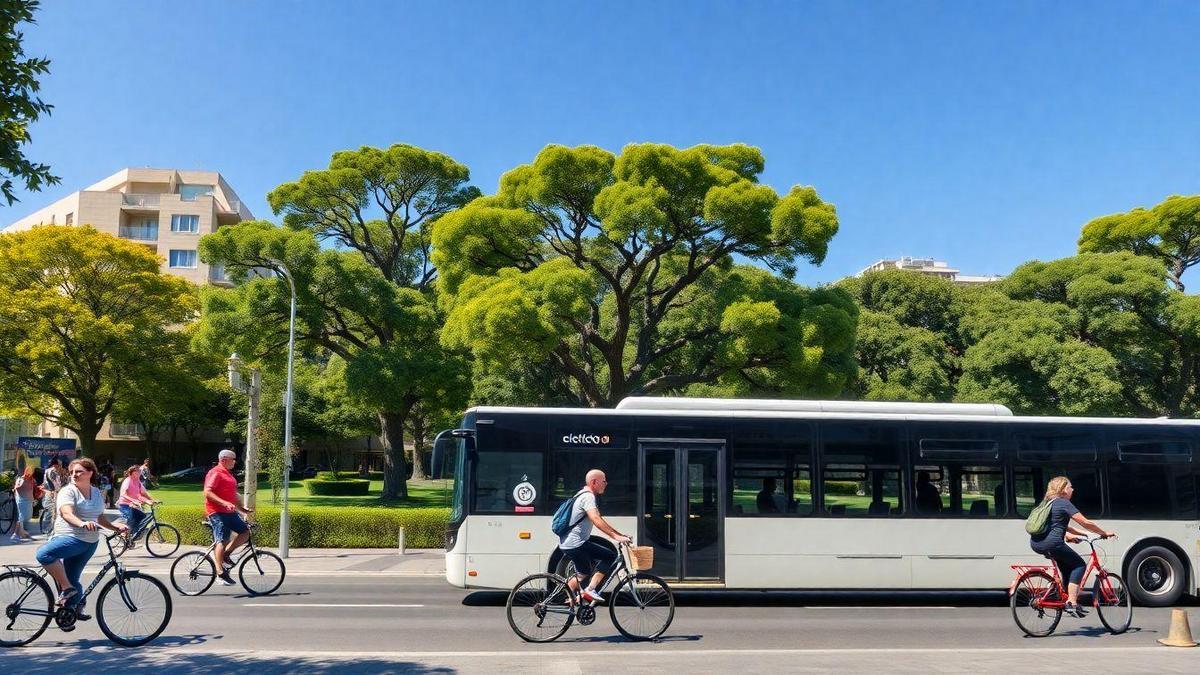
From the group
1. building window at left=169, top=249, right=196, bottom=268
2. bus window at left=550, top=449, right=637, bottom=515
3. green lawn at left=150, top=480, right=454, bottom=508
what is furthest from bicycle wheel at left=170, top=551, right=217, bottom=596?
building window at left=169, top=249, right=196, bottom=268

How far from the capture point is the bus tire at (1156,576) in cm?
1241

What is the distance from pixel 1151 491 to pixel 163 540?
17586 mm

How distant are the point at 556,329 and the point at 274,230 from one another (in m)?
11.6

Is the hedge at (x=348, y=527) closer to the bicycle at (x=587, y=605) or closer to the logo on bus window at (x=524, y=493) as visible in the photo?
the logo on bus window at (x=524, y=493)

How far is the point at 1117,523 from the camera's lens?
12.7 m

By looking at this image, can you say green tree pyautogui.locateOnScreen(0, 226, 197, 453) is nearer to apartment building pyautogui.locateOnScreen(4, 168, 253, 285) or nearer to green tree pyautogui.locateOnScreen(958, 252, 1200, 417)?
apartment building pyautogui.locateOnScreen(4, 168, 253, 285)

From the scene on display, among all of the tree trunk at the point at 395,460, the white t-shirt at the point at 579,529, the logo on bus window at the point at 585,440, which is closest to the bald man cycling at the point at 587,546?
the white t-shirt at the point at 579,529

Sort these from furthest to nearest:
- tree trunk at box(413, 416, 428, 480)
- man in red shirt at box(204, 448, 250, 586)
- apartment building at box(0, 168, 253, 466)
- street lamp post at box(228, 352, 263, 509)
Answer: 1. apartment building at box(0, 168, 253, 466)
2. tree trunk at box(413, 416, 428, 480)
3. street lamp post at box(228, 352, 263, 509)
4. man in red shirt at box(204, 448, 250, 586)

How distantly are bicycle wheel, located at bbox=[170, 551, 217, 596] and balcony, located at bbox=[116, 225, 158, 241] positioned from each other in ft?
213

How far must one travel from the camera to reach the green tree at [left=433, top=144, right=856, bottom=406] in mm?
23391

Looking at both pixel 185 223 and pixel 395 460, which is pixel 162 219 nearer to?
pixel 185 223

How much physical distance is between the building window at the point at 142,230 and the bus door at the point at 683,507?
67941 millimetres

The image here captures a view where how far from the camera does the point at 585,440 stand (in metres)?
12.6

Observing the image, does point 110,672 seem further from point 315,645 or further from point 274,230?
point 274,230
